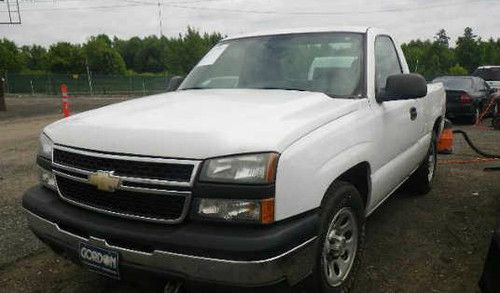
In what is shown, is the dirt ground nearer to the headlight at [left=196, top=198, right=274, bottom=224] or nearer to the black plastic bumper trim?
the black plastic bumper trim

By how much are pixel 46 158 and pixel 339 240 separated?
189 cm

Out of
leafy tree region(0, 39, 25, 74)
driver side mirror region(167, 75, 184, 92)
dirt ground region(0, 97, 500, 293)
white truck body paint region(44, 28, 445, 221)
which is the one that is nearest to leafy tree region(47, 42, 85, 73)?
leafy tree region(0, 39, 25, 74)

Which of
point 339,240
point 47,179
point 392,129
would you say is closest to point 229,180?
point 339,240

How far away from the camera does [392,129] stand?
3.99 meters

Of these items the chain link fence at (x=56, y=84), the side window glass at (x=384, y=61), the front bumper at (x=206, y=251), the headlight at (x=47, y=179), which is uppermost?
the side window glass at (x=384, y=61)

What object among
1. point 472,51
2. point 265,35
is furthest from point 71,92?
point 472,51

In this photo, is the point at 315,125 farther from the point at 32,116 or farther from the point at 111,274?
the point at 32,116

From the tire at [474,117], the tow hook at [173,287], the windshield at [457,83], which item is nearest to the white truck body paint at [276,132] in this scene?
the tow hook at [173,287]

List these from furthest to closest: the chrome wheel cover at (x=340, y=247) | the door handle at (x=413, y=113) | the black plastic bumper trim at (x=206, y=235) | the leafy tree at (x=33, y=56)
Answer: the leafy tree at (x=33, y=56), the door handle at (x=413, y=113), the chrome wheel cover at (x=340, y=247), the black plastic bumper trim at (x=206, y=235)

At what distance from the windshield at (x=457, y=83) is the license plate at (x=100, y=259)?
13177mm

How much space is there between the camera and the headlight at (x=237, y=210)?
2.42 meters

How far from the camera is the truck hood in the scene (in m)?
2.51

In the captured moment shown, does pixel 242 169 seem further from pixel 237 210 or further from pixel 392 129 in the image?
pixel 392 129

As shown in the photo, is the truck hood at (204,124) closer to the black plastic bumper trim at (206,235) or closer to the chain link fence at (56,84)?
the black plastic bumper trim at (206,235)
